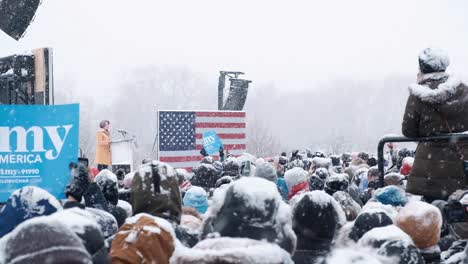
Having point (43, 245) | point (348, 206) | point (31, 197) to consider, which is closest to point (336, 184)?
point (348, 206)

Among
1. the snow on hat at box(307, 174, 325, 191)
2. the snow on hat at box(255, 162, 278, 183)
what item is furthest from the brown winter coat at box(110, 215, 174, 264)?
the snow on hat at box(255, 162, 278, 183)

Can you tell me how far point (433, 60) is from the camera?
451 centimetres

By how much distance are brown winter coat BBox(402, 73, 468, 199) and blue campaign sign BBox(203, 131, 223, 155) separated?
8.42 meters

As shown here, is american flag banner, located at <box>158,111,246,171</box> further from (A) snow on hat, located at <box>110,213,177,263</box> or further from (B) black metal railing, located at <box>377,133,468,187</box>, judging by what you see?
(A) snow on hat, located at <box>110,213,177,263</box>

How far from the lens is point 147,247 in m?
2.64

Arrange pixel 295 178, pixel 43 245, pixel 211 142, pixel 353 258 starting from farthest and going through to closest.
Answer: pixel 211 142 → pixel 295 178 → pixel 353 258 → pixel 43 245

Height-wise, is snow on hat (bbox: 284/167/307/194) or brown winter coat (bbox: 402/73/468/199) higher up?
brown winter coat (bbox: 402/73/468/199)

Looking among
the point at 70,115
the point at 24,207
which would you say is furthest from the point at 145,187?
the point at 70,115

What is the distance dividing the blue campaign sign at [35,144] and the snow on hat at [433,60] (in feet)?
8.34

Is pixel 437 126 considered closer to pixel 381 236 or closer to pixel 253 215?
pixel 381 236

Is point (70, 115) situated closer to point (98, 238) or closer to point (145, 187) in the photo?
point (145, 187)

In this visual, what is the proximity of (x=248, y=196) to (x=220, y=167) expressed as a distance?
19.6ft

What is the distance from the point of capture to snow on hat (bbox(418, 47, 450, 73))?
4.50m

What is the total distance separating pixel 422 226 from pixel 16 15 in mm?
5564
